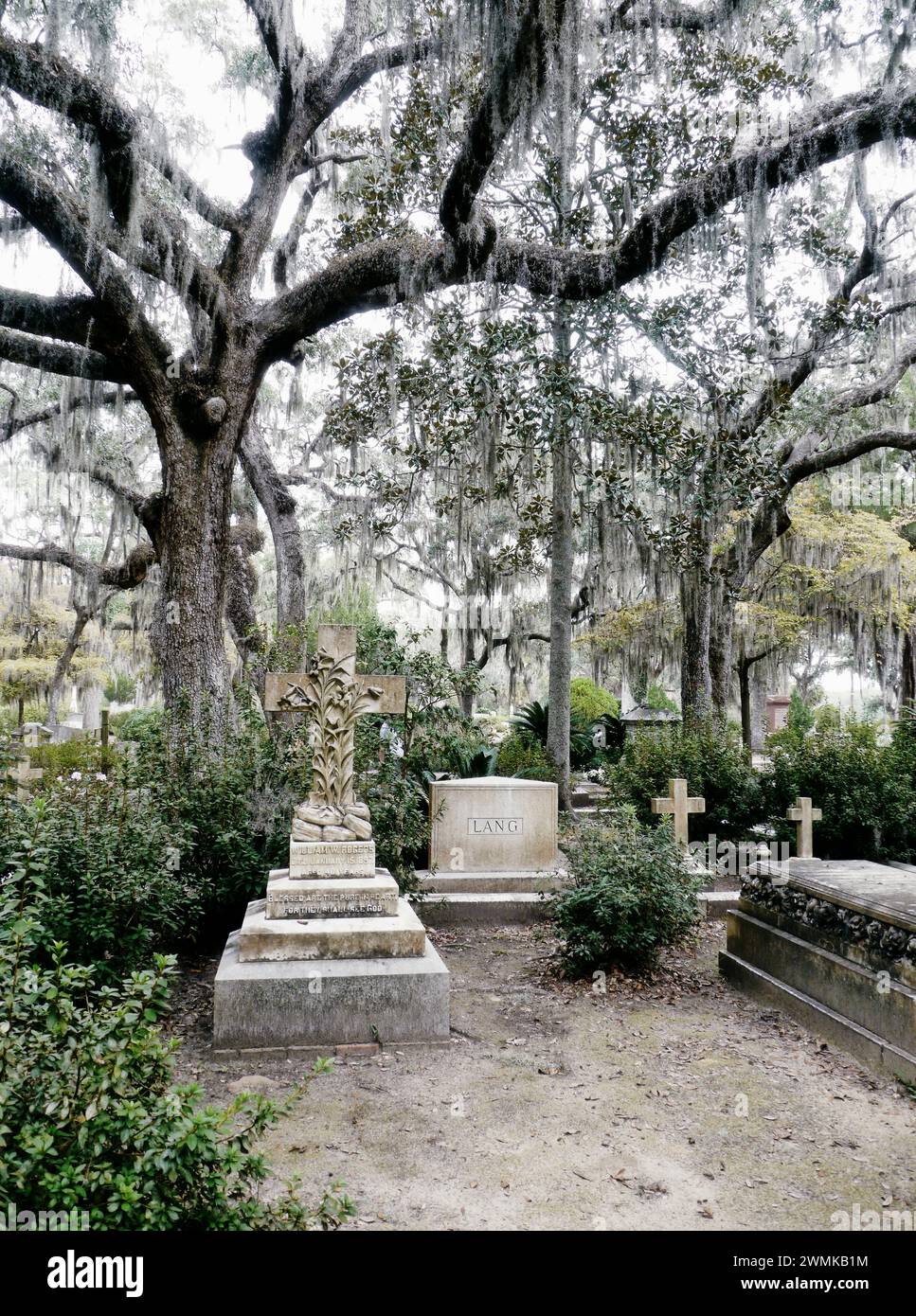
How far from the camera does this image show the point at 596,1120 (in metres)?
Answer: 3.84

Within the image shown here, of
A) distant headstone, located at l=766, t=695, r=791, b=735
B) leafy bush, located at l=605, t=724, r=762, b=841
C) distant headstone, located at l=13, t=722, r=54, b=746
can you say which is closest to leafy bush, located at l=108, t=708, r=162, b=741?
leafy bush, located at l=605, t=724, r=762, b=841

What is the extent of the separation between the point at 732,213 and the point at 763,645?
1623 centimetres

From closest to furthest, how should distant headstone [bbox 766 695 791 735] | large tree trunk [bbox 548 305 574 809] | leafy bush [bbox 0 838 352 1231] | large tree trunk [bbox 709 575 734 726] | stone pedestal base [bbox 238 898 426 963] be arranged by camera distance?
leafy bush [bbox 0 838 352 1231]
stone pedestal base [bbox 238 898 426 963]
large tree trunk [bbox 548 305 574 809]
large tree trunk [bbox 709 575 734 726]
distant headstone [bbox 766 695 791 735]

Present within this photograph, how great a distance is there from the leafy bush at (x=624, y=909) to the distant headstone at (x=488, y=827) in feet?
8.31

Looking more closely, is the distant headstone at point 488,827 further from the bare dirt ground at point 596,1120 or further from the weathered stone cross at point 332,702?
the bare dirt ground at point 596,1120

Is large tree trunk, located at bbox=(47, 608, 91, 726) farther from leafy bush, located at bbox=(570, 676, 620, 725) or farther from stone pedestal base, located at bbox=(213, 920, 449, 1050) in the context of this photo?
stone pedestal base, located at bbox=(213, 920, 449, 1050)

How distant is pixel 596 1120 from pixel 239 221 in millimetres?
9335

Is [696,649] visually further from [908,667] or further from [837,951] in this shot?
[908,667]

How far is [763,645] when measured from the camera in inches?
911

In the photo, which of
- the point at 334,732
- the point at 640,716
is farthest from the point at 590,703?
the point at 334,732

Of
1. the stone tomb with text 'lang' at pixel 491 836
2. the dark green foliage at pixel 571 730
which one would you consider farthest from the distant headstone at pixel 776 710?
the stone tomb with text 'lang' at pixel 491 836

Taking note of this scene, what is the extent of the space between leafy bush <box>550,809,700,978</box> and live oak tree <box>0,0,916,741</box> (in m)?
4.02

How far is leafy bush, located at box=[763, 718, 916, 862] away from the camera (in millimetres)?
8648
